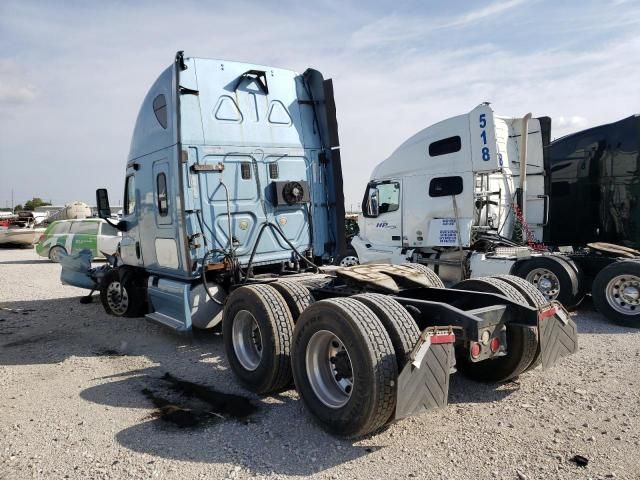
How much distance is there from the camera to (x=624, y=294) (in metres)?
7.41

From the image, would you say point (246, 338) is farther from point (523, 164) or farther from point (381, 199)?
point (523, 164)

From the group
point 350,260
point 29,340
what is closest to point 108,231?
point 350,260

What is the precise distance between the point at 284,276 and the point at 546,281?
15.3 feet

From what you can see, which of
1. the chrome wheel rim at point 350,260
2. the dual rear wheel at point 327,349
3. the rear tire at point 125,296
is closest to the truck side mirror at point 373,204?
the chrome wheel rim at point 350,260

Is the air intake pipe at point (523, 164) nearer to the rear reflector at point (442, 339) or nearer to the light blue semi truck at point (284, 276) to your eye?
the light blue semi truck at point (284, 276)

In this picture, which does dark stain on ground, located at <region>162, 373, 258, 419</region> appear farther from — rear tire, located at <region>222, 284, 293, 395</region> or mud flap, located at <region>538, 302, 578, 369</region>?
mud flap, located at <region>538, 302, 578, 369</region>

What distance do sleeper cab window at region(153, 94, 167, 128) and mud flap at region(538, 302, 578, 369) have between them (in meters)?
4.87

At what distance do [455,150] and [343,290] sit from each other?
5795mm

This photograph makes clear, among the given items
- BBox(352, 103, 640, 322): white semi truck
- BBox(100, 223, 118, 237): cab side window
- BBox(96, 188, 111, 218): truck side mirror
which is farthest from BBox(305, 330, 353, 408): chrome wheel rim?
BBox(100, 223, 118, 237): cab side window

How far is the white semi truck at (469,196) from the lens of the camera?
9.31 metres

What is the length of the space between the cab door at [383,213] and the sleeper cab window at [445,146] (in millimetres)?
1071

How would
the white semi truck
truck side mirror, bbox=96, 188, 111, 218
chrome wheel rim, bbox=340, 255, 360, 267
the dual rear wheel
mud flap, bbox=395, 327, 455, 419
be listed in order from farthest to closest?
chrome wheel rim, bbox=340, 255, 360, 267, the white semi truck, truck side mirror, bbox=96, 188, 111, 218, the dual rear wheel, mud flap, bbox=395, 327, 455, 419

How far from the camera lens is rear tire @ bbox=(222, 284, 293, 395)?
4477 millimetres

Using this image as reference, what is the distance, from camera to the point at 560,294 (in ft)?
26.0
